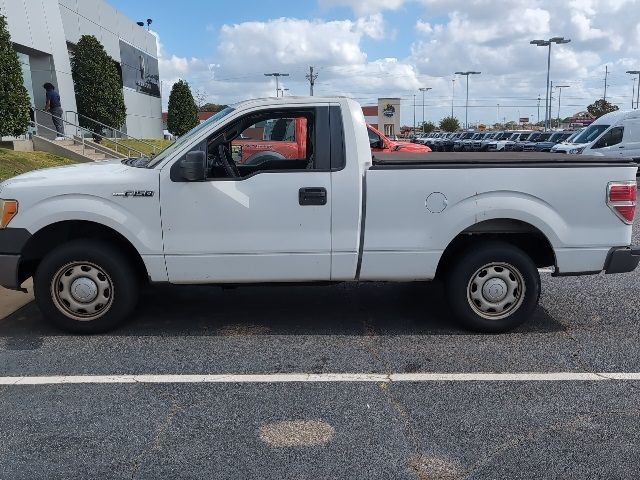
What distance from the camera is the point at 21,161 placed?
1498cm

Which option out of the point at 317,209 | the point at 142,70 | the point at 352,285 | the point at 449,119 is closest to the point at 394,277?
the point at 317,209

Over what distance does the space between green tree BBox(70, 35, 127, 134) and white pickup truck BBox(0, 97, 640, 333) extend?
21.6 meters

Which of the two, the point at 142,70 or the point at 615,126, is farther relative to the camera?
the point at 142,70

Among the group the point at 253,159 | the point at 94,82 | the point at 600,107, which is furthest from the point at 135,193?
the point at 600,107

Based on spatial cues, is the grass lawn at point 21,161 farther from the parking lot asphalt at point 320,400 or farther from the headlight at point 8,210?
the parking lot asphalt at point 320,400

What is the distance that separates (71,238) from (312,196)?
2133 millimetres

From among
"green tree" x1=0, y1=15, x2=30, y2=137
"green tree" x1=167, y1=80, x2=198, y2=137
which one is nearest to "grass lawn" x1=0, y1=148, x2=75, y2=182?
"green tree" x1=0, y1=15, x2=30, y2=137

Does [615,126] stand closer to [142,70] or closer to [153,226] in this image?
[153,226]

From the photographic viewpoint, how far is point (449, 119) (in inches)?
3939

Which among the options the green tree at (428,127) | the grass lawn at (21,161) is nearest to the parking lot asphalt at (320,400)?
the grass lawn at (21,161)

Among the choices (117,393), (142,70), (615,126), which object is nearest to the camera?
(117,393)

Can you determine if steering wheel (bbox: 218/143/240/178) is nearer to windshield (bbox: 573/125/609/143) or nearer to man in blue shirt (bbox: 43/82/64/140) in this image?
man in blue shirt (bbox: 43/82/64/140)

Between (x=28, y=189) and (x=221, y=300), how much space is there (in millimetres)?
2112

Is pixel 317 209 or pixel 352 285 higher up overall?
pixel 317 209
